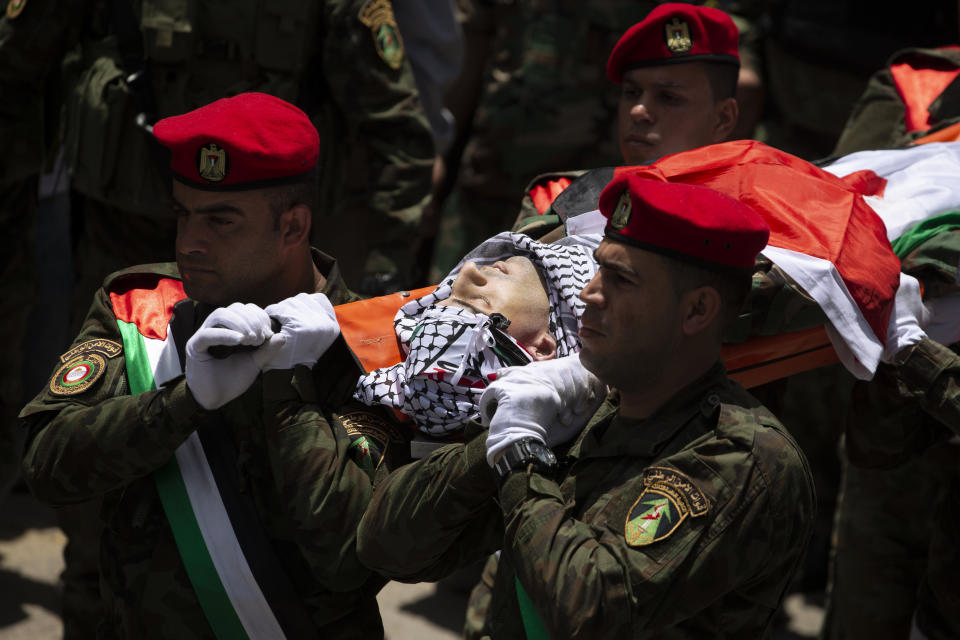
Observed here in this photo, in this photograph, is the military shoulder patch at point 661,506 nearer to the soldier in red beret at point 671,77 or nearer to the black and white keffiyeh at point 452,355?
the black and white keffiyeh at point 452,355

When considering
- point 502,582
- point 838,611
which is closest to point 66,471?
point 502,582

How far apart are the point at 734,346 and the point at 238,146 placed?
1.27 m

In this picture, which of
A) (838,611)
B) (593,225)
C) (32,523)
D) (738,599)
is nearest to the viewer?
(738,599)

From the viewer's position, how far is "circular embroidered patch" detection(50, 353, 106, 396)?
2.86 metres

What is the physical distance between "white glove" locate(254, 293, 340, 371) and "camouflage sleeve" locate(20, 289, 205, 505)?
206 mm

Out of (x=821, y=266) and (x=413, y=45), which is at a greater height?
(x=821, y=266)

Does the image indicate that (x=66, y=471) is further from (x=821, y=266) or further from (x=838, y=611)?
(x=838, y=611)

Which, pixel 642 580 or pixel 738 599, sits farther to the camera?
pixel 738 599

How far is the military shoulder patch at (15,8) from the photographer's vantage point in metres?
4.49

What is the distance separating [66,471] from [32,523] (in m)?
3.18

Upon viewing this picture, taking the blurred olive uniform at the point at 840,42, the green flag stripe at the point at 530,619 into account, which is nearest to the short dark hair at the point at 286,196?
the green flag stripe at the point at 530,619

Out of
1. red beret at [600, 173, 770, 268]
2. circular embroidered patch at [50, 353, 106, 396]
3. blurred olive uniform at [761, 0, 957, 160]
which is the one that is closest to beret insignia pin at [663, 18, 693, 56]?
red beret at [600, 173, 770, 268]

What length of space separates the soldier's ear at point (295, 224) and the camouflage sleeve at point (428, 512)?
689 mm

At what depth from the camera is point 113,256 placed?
4.61 metres
